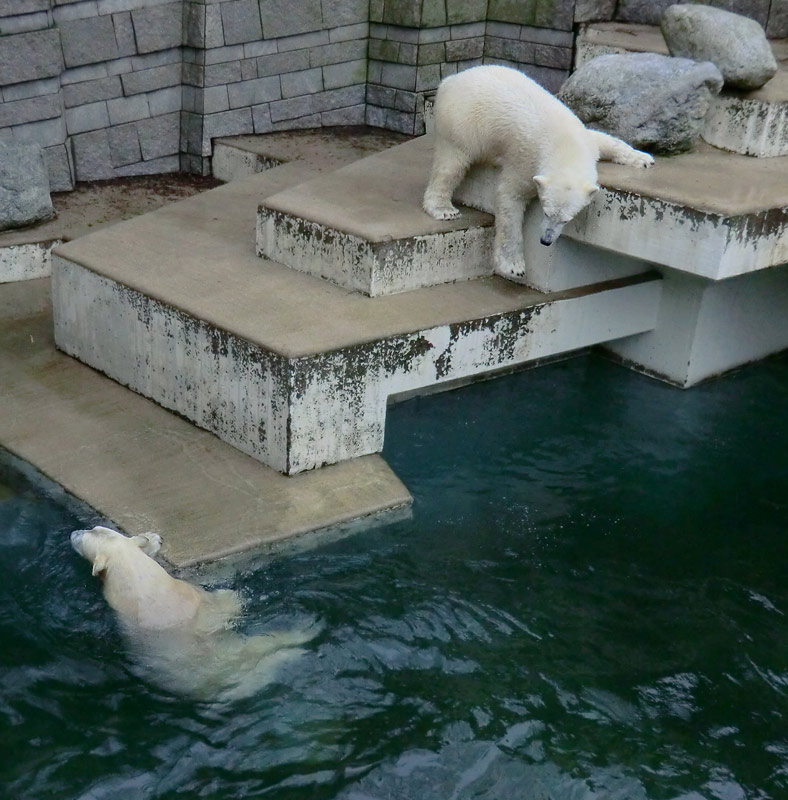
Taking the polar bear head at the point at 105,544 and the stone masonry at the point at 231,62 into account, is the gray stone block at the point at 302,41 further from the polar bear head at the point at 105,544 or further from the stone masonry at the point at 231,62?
the polar bear head at the point at 105,544

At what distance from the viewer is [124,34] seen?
26.7 ft

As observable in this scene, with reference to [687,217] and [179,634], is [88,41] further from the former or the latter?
[179,634]

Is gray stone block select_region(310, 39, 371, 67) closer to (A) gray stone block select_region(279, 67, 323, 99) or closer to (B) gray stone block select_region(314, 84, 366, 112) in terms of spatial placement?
(A) gray stone block select_region(279, 67, 323, 99)

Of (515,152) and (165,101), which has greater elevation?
(515,152)

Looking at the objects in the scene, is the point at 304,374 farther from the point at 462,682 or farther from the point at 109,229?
the point at 109,229

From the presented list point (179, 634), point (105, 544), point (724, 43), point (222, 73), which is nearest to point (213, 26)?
point (222, 73)

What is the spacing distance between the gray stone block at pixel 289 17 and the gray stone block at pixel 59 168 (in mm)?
1842

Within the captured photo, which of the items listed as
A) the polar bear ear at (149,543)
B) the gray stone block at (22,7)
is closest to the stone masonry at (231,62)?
the gray stone block at (22,7)

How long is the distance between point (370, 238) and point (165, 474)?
1.60 meters

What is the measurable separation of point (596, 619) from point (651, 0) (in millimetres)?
5974

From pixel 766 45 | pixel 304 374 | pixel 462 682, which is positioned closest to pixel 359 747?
pixel 462 682

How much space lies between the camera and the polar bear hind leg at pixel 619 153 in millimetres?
6379

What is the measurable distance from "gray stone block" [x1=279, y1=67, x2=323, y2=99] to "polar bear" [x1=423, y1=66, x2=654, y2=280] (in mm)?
3105

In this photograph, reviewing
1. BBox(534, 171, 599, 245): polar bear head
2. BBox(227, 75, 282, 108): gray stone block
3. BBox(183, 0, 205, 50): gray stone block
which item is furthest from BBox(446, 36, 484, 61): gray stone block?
BBox(534, 171, 599, 245): polar bear head
